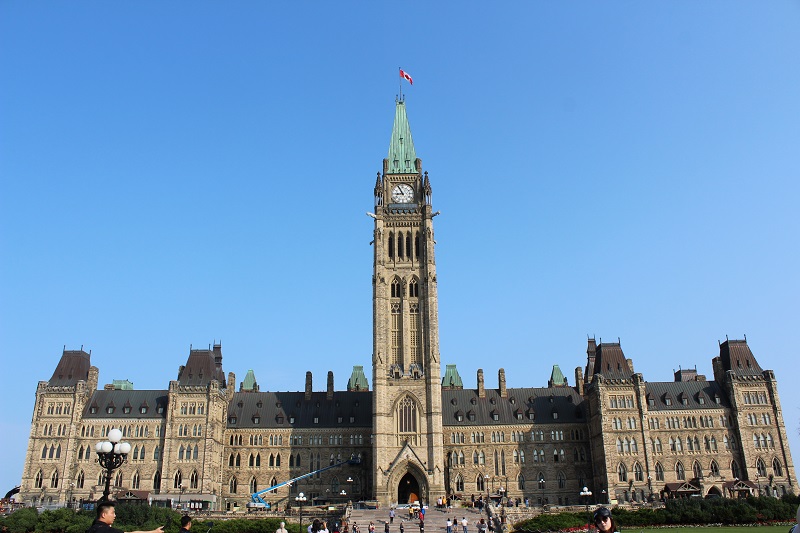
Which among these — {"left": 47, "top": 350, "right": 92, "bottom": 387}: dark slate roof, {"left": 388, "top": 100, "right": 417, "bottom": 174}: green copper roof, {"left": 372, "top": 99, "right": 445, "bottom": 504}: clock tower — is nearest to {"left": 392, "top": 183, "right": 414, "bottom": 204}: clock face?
{"left": 372, "top": 99, "right": 445, "bottom": 504}: clock tower

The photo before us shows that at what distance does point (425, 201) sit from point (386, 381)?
25.5 m

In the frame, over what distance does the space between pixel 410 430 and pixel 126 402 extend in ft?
121

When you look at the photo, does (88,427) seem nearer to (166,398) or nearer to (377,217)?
(166,398)

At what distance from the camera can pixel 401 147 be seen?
10256 cm

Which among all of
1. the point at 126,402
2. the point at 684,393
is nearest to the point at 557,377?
the point at 684,393

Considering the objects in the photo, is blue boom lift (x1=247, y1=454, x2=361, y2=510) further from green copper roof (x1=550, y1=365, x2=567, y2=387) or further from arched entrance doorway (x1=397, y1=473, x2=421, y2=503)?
green copper roof (x1=550, y1=365, x2=567, y2=387)

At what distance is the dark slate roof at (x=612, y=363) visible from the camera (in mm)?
89188

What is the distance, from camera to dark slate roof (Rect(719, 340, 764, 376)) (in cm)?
8862

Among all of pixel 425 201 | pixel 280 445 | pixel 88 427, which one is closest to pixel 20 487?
pixel 88 427

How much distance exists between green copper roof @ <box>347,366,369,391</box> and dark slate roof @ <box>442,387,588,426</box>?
29.5 meters

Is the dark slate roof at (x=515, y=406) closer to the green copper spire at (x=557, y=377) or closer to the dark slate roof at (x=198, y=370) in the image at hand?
the green copper spire at (x=557, y=377)

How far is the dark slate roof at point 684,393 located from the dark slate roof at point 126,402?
204 feet

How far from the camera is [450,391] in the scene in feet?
328

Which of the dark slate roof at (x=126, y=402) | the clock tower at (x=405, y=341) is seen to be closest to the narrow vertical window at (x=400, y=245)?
the clock tower at (x=405, y=341)
